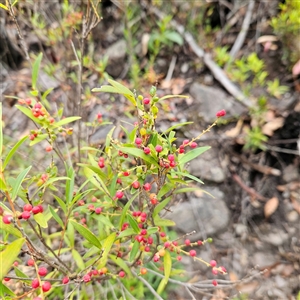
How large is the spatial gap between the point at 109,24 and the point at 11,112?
1.52 meters

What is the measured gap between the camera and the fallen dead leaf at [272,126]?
8.20ft

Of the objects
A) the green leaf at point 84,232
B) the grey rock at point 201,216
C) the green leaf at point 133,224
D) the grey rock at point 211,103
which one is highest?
the green leaf at point 84,232

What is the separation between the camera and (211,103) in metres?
2.78

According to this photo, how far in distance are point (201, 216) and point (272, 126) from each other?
1003mm

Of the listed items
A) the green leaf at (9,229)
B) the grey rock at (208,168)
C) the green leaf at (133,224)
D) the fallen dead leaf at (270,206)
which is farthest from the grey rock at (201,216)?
the green leaf at (9,229)

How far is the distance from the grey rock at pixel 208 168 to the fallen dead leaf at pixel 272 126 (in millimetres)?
474

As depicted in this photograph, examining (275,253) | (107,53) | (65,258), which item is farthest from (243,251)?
(107,53)

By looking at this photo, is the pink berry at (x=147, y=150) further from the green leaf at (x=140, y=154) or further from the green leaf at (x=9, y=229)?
the green leaf at (x=9, y=229)

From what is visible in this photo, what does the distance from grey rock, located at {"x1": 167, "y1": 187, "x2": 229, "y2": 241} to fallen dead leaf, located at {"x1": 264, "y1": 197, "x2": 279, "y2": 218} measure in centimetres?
32

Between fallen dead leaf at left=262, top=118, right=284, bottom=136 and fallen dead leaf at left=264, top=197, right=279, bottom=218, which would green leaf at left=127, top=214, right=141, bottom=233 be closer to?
fallen dead leaf at left=264, top=197, right=279, bottom=218

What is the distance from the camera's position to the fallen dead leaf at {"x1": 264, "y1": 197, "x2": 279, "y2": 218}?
91.8 inches

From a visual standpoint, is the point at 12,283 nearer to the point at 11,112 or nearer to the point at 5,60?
the point at 11,112

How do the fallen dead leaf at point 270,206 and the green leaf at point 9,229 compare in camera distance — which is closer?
the green leaf at point 9,229

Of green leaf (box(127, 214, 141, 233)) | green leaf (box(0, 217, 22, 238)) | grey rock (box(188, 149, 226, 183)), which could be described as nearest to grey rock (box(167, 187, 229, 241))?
grey rock (box(188, 149, 226, 183))
